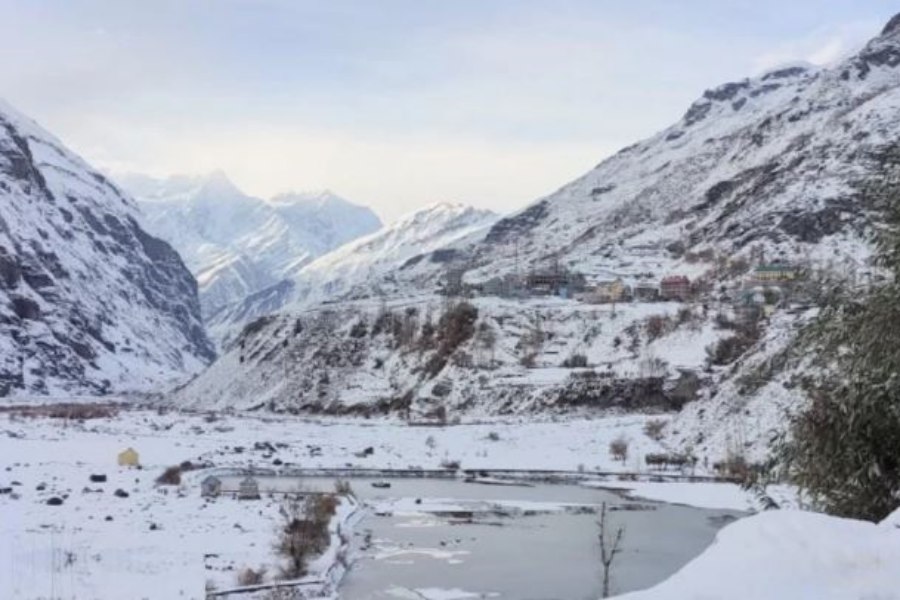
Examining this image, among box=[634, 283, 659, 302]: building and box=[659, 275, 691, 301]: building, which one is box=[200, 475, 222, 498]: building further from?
box=[659, 275, 691, 301]: building

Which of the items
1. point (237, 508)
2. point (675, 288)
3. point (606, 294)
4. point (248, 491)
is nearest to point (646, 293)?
point (675, 288)

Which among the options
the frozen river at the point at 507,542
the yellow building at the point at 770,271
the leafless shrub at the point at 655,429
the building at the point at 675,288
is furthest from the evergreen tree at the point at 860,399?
the yellow building at the point at 770,271

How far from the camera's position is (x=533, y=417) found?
111 metres

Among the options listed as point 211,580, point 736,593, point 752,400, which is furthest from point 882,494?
point 752,400

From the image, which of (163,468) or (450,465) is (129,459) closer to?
(163,468)

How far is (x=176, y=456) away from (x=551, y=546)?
1567 inches

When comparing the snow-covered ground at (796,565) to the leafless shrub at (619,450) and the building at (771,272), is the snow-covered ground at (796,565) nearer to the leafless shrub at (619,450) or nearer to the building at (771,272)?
the leafless shrub at (619,450)

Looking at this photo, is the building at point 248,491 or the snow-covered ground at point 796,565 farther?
the building at point 248,491

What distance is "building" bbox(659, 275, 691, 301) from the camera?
177 meters

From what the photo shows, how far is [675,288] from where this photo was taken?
7205 inches

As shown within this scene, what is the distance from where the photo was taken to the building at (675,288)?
581 ft

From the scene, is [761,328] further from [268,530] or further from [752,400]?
[268,530]

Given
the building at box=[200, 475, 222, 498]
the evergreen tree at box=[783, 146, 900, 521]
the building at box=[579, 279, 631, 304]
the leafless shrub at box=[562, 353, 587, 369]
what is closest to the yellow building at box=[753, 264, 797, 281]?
the building at box=[579, 279, 631, 304]

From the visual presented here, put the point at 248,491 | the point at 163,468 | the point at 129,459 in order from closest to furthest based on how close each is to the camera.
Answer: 1. the point at 248,491
2. the point at 163,468
3. the point at 129,459
